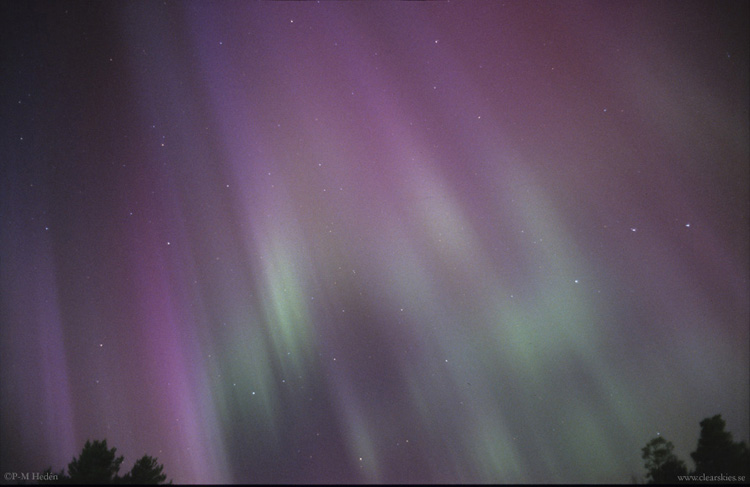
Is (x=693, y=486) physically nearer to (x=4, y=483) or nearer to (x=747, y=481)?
(x=747, y=481)

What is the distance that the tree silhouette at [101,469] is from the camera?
1141 centimetres

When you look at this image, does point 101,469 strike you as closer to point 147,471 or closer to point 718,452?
point 147,471

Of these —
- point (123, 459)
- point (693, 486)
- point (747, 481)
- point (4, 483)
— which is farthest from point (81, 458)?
point (747, 481)

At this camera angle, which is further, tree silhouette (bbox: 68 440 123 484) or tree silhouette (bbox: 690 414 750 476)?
tree silhouette (bbox: 690 414 750 476)

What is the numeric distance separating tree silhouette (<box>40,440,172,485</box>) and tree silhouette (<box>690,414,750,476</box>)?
16.9m

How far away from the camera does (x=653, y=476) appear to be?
1564 cm

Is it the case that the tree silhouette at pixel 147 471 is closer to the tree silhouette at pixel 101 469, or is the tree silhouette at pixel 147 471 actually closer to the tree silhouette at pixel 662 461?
the tree silhouette at pixel 101 469

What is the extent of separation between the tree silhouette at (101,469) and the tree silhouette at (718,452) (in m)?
16.9

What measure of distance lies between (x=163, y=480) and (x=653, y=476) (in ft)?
57.8

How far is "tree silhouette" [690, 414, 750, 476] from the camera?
42.1 ft

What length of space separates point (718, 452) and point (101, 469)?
Result: 18.9 m

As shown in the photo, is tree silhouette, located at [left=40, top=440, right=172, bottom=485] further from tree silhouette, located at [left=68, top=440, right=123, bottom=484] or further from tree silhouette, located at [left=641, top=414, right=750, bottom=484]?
tree silhouette, located at [left=641, top=414, right=750, bottom=484]

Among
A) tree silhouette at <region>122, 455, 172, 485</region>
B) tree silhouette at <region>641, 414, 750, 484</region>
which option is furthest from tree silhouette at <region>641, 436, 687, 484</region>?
tree silhouette at <region>122, 455, 172, 485</region>

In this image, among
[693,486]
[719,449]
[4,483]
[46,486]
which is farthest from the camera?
[4,483]
